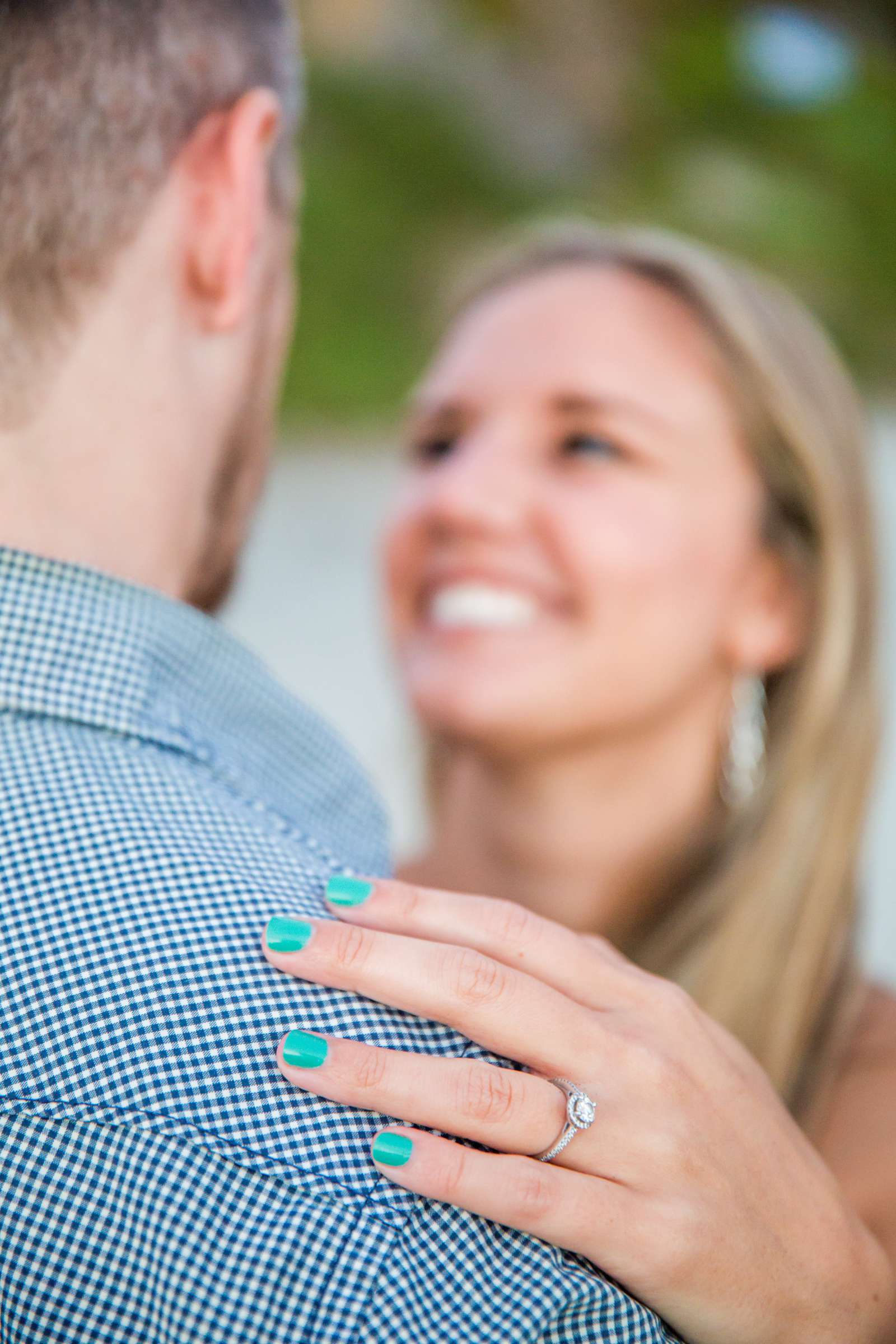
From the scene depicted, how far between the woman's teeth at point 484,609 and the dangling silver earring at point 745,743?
0.44 m

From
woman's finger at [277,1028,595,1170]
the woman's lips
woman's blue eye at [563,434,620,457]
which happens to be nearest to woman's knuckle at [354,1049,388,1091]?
woman's finger at [277,1028,595,1170]

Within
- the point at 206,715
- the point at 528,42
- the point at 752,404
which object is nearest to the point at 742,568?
the point at 752,404

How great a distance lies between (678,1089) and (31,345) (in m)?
0.68

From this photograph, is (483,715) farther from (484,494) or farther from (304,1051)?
(304,1051)

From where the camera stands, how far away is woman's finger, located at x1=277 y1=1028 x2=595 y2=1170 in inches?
27.7

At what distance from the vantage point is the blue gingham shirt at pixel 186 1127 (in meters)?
0.67

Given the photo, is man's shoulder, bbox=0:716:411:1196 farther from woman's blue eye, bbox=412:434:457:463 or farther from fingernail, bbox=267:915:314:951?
woman's blue eye, bbox=412:434:457:463

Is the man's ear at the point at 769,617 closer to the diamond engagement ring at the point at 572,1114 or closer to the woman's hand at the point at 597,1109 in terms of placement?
the woman's hand at the point at 597,1109

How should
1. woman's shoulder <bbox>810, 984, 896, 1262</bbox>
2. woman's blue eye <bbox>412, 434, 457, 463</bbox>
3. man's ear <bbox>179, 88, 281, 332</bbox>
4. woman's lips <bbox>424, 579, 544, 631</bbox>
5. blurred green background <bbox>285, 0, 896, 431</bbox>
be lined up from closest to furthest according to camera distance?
1. man's ear <bbox>179, 88, 281, 332</bbox>
2. woman's shoulder <bbox>810, 984, 896, 1262</bbox>
3. woman's lips <bbox>424, 579, 544, 631</bbox>
4. woman's blue eye <bbox>412, 434, 457, 463</bbox>
5. blurred green background <bbox>285, 0, 896, 431</bbox>

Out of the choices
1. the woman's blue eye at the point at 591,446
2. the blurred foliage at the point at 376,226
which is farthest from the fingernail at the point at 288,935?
the blurred foliage at the point at 376,226

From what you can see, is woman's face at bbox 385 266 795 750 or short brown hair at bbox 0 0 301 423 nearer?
short brown hair at bbox 0 0 301 423

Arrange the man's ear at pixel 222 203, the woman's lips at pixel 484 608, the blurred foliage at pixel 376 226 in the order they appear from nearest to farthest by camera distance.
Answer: the man's ear at pixel 222 203, the woman's lips at pixel 484 608, the blurred foliage at pixel 376 226

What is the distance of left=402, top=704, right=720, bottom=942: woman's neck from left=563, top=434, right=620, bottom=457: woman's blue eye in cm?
44

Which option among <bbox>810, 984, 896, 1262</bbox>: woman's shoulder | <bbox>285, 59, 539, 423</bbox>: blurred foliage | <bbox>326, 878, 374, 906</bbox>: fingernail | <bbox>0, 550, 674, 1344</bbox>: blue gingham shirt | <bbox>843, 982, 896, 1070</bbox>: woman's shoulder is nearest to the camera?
<bbox>0, 550, 674, 1344</bbox>: blue gingham shirt
